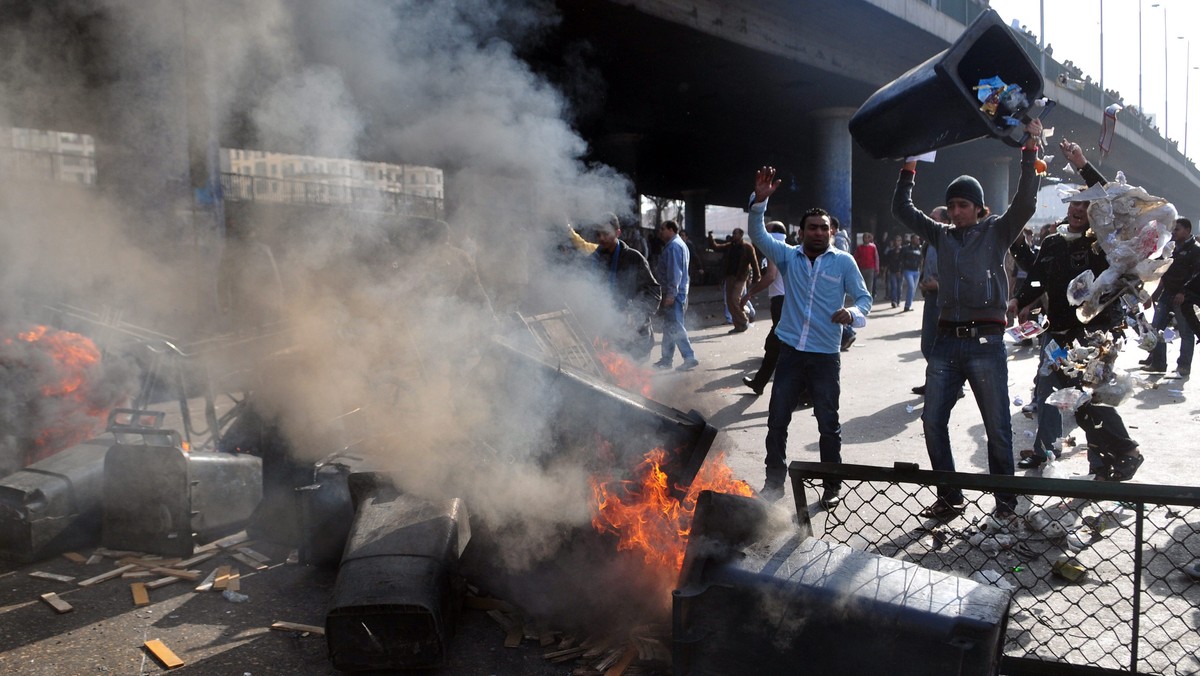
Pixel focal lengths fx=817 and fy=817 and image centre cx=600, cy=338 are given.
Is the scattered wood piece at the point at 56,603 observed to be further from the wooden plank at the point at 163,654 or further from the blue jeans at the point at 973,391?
the blue jeans at the point at 973,391

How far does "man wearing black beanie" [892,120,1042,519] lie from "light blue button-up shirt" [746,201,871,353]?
1.60 feet

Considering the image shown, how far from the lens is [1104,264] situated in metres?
4.54

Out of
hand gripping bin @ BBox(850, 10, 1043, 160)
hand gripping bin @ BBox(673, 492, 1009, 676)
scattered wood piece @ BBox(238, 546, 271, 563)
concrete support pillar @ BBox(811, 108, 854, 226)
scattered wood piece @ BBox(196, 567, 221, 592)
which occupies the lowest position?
scattered wood piece @ BBox(196, 567, 221, 592)

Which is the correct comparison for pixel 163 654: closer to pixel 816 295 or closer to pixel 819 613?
pixel 819 613

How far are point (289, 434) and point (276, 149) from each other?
4.15 m

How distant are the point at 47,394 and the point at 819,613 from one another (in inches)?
198

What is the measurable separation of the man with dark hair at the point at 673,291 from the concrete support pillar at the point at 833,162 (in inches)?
520

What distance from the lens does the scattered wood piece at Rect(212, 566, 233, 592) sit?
3.62 meters

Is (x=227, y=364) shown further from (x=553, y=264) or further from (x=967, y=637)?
(x=967, y=637)

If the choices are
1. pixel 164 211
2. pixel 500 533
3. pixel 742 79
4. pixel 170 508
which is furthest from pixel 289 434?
pixel 742 79

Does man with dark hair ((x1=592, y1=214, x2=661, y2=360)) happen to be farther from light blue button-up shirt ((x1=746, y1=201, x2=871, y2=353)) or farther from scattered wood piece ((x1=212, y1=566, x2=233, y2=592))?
scattered wood piece ((x1=212, y1=566, x2=233, y2=592))

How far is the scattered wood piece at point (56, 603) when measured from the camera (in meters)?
3.39

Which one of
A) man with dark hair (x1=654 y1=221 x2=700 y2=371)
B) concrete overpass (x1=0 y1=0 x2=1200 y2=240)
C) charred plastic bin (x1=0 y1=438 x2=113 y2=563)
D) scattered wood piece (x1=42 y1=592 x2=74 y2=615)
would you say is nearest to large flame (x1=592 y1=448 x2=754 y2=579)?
scattered wood piece (x1=42 y1=592 x2=74 y2=615)

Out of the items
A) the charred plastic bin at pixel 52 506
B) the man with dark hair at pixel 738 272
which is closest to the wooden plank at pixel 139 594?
the charred plastic bin at pixel 52 506
